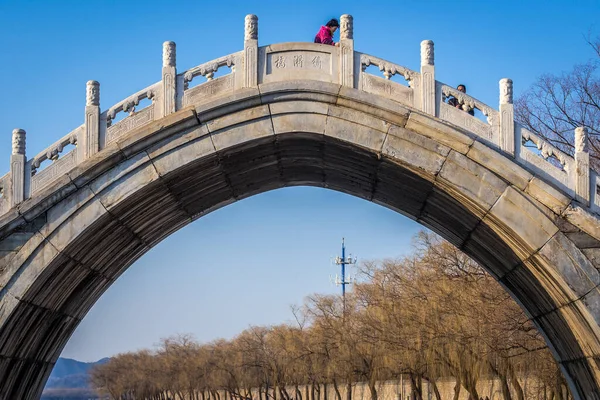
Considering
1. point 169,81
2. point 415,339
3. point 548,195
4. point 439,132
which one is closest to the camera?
point 548,195

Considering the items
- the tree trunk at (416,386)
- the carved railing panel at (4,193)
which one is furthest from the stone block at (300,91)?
the tree trunk at (416,386)

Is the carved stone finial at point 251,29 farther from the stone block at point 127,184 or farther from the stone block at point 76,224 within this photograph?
the stone block at point 76,224

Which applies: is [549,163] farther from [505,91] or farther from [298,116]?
[298,116]

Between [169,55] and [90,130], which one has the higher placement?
[169,55]

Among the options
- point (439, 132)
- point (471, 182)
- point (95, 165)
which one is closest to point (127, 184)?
point (95, 165)

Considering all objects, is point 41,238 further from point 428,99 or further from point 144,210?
point 428,99

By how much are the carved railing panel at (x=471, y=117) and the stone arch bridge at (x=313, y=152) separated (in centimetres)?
2

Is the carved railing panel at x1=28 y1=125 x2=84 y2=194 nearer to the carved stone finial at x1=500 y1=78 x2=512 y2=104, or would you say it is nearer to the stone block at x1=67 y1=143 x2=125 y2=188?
the stone block at x1=67 y1=143 x2=125 y2=188

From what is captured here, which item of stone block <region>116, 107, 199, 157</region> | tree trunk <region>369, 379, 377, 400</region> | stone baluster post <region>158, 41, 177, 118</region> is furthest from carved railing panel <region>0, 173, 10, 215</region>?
tree trunk <region>369, 379, 377, 400</region>

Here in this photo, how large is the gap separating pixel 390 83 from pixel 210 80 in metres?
2.86

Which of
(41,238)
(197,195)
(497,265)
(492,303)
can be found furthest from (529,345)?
(41,238)

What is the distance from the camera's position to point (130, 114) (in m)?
16.3

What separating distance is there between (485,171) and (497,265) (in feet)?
8.42

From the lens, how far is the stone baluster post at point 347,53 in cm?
1605
